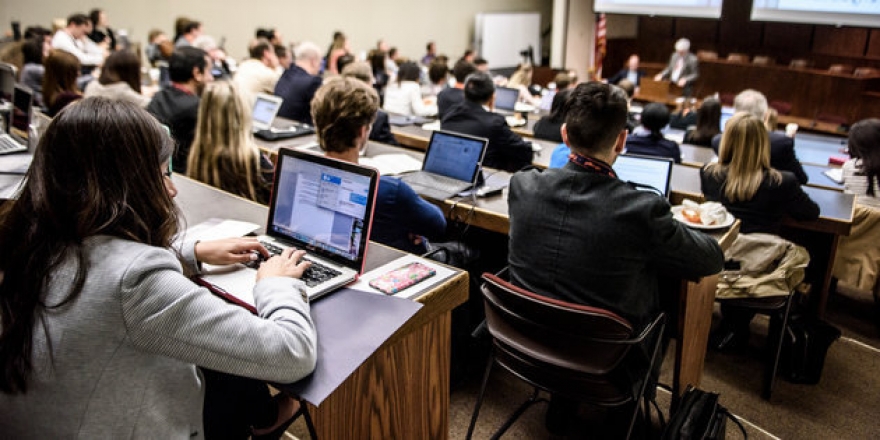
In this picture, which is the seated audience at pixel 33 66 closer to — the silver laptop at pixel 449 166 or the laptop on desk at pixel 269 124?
the laptop on desk at pixel 269 124

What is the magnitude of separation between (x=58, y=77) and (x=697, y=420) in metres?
3.94

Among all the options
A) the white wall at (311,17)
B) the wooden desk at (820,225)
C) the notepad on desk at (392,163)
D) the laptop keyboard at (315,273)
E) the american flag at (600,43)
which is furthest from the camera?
the american flag at (600,43)

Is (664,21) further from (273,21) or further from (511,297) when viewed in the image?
(511,297)

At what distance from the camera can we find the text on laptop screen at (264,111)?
12.6 ft

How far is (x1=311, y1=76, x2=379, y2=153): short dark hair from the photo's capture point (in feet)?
6.85

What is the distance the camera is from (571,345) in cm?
166

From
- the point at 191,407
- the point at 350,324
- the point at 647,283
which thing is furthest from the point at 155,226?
the point at 647,283

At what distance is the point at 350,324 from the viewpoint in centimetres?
141

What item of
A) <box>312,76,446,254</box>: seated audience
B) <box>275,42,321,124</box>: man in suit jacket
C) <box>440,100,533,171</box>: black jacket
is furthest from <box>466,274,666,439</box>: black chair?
<box>275,42,321,124</box>: man in suit jacket

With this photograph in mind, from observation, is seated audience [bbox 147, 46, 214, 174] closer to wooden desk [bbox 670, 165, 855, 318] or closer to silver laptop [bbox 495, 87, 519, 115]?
wooden desk [bbox 670, 165, 855, 318]

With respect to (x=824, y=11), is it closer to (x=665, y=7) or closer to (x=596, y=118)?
(x=665, y=7)

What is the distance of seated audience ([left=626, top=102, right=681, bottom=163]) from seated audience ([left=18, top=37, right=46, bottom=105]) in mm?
4302

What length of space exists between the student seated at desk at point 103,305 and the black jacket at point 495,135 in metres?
2.55

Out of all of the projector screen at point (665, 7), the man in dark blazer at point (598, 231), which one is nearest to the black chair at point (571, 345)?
the man in dark blazer at point (598, 231)
